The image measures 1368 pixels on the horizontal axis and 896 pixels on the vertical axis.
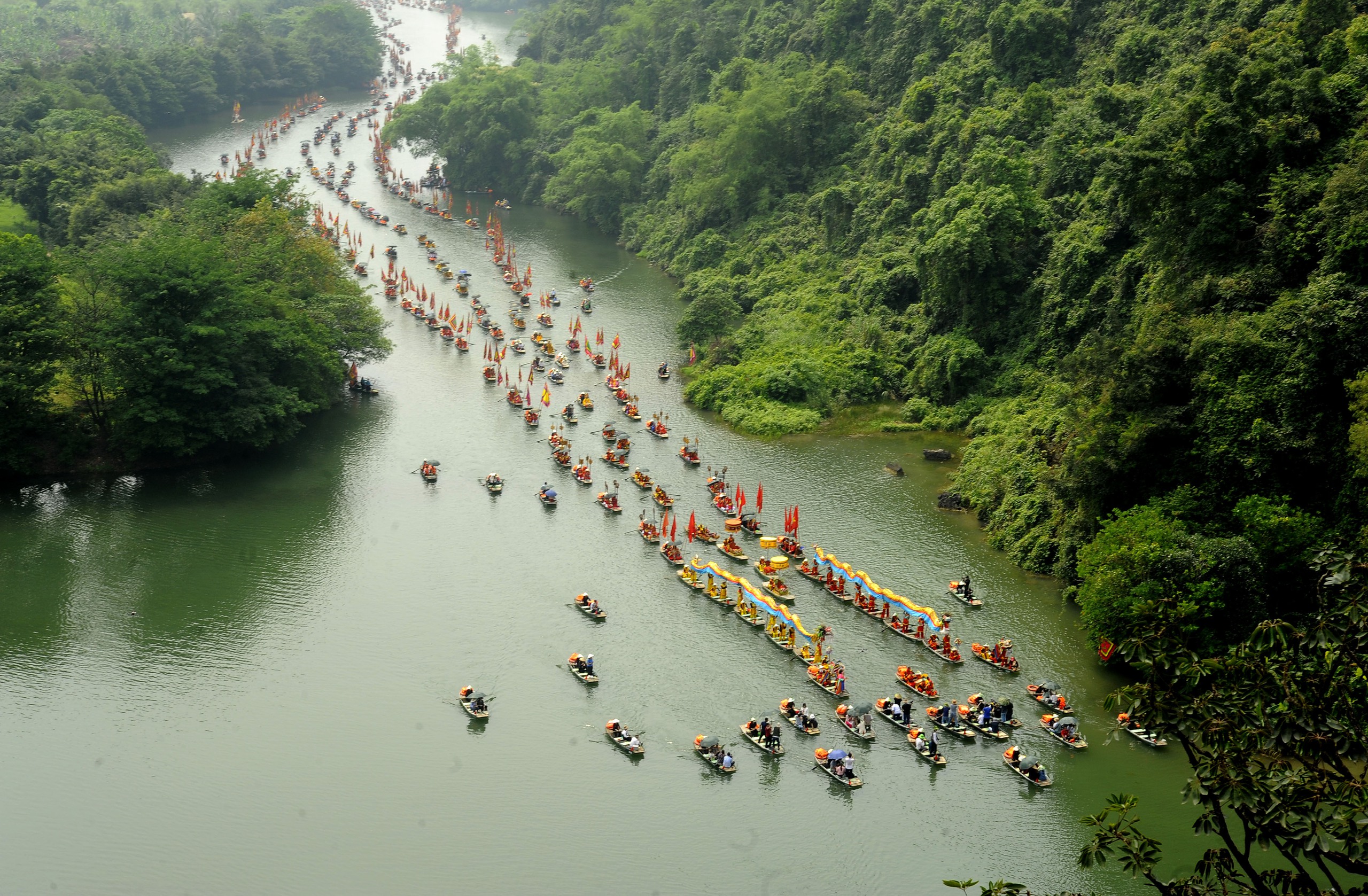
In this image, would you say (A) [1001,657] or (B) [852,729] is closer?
(B) [852,729]

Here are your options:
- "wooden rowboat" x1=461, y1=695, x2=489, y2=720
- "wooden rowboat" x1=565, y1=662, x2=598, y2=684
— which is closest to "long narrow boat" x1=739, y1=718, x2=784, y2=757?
"wooden rowboat" x1=565, y1=662, x2=598, y2=684

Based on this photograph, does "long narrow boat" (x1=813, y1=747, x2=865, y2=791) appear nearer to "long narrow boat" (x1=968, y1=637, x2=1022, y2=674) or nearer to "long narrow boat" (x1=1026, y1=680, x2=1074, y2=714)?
"long narrow boat" (x1=1026, y1=680, x2=1074, y2=714)

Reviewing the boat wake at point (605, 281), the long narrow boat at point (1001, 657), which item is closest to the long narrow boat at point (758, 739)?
the long narrow boat at point (1001, 657)

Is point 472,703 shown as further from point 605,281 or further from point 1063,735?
point 605,281

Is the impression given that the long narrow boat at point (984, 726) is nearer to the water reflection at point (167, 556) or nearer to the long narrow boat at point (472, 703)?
the long narrow boat at point (472, 703)

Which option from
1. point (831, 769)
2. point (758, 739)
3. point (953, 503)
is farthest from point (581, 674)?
point (953, 503)
